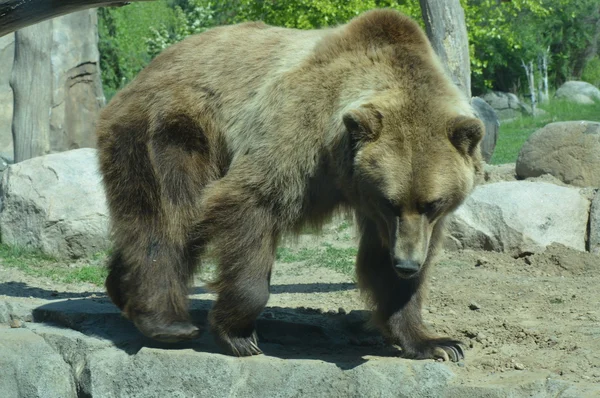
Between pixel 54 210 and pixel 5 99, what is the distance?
7476mm

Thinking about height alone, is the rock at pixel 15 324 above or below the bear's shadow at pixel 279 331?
above

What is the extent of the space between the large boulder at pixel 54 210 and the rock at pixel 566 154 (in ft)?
15.6

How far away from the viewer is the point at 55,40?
1319cm

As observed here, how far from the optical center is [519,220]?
7.86 metres

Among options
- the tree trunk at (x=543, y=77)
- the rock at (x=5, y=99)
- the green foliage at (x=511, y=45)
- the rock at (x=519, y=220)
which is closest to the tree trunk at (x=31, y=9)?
the rock at (x=519, y=220)

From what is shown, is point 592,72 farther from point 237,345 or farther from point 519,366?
point 237,345

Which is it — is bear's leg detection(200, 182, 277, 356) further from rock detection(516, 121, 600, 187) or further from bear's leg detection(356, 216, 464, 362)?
rock detection(516, 121, 600, 187)

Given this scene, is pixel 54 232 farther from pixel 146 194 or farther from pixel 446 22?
pixel 446 22

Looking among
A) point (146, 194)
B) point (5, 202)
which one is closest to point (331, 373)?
point (146, 194)

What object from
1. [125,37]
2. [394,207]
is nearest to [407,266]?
[394,207]

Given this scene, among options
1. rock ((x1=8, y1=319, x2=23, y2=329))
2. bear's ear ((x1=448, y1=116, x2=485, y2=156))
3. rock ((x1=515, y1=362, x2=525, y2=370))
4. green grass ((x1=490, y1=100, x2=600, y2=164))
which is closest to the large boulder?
rock ((x1=8, y1=319, x2=23, y2=329))

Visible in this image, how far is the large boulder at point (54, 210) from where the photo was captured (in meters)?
8.59

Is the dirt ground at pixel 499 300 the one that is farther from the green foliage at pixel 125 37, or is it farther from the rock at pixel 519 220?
the green foliage at pixel 125 37

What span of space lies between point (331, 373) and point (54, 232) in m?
4.85
